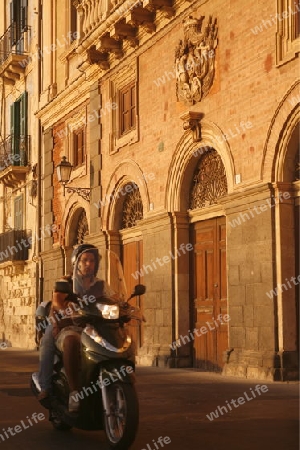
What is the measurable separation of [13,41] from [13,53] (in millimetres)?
1525

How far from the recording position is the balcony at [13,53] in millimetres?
24766

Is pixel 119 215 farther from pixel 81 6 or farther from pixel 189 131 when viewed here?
pixel 81 6

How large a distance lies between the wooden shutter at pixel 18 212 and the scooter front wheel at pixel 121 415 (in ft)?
62.5

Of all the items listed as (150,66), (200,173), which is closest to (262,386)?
(200,173)

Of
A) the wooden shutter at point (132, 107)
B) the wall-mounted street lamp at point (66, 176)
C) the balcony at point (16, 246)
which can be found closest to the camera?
the wooden shutter at point (132, 107)

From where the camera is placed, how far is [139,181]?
16594 millimetres

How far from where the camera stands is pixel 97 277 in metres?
7.14

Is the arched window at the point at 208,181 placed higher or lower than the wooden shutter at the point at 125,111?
lower

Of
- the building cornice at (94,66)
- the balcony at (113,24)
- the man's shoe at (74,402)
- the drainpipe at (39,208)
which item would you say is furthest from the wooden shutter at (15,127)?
the man's shoe at (74,402)

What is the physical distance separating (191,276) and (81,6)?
791cm

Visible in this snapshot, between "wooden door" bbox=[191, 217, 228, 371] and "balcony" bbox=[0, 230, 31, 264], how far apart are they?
10.2 metres

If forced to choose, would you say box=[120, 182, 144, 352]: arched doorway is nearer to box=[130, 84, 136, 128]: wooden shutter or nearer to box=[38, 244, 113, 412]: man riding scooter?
box=[130, 84, 136, 128]: wooden shutter

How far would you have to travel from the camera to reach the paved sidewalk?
670cm

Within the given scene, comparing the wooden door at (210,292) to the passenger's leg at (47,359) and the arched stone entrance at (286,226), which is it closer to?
the arched stone entrance at (286,226)
